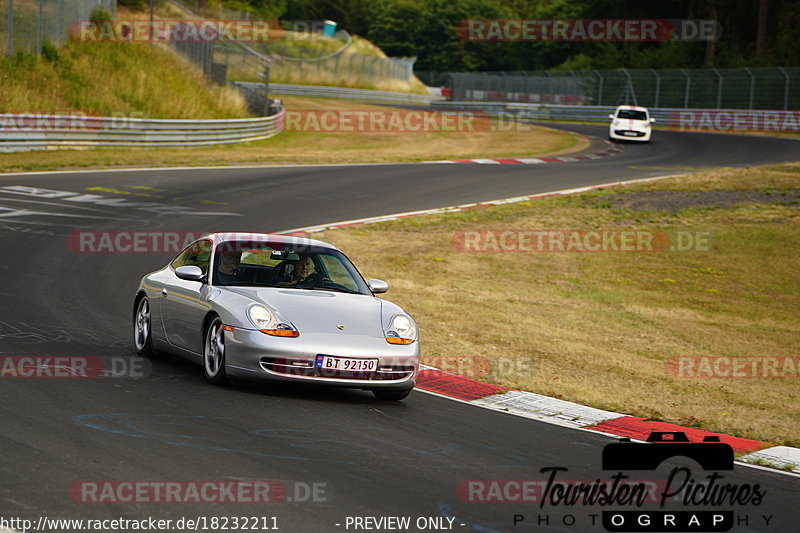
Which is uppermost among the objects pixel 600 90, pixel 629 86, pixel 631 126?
pixel 629 86

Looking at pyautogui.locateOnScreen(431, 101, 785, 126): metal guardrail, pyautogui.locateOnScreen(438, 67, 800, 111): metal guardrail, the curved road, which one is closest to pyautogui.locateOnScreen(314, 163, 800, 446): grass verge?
the curved road

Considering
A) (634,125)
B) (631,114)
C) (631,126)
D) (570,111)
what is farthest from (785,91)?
(570,111)

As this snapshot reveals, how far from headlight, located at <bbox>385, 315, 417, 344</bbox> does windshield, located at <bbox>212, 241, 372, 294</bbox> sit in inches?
30.5

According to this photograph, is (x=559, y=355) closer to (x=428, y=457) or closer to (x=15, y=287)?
(x=428, y=457)

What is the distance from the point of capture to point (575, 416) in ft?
28.6

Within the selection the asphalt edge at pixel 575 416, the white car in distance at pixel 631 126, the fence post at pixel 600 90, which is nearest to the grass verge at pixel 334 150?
the white car in distance at pixel 631 126

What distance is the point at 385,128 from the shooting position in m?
50.1

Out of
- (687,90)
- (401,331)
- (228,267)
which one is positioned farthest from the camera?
(687,90)

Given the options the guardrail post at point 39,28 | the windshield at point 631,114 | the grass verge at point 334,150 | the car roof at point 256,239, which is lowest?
the grass verge at point 334,150

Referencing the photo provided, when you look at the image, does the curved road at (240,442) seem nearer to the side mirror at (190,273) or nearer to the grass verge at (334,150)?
the side mirror at (190,273)

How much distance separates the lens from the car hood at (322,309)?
8453 mm

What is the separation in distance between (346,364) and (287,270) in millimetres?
1533

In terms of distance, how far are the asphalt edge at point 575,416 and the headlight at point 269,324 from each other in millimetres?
1720

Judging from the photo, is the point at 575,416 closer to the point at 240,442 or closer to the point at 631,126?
the point at 240,442
